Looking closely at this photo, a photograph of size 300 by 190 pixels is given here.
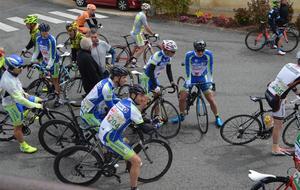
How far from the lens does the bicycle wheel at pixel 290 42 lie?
46.6 ft

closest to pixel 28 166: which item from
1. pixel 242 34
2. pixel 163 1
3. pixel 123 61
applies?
pixel 123 61

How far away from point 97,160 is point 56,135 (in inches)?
54.3

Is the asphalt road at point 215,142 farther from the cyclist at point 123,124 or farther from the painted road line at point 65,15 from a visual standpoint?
the painted road line at point 65,15

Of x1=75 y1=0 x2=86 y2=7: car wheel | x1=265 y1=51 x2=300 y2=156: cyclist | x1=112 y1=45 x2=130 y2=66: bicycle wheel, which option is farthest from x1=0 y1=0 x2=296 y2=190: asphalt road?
x1=75 y1=0 x2=86 y2=7: car wheel

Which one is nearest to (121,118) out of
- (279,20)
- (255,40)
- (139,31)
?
(139,31)

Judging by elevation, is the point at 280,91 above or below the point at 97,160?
above

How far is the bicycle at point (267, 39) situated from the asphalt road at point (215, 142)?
0.30 meters

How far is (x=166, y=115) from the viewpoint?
8398 millimetres

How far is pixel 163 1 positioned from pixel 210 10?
2.39 metres

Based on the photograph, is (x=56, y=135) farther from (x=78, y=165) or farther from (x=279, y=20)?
(x=279, y=20)

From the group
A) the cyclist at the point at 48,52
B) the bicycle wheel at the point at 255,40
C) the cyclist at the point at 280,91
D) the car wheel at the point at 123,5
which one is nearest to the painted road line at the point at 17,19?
the car wheel at the point at 123,5

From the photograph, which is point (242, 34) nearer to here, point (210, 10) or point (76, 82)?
point (210, 10)

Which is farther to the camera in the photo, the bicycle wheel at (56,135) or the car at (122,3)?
the car at (122,3)

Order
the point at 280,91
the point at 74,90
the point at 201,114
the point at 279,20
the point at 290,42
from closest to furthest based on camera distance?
the point at 280,91, the point at 201,114, the point at 74,90, the point at 279,20, the point at 290,42
